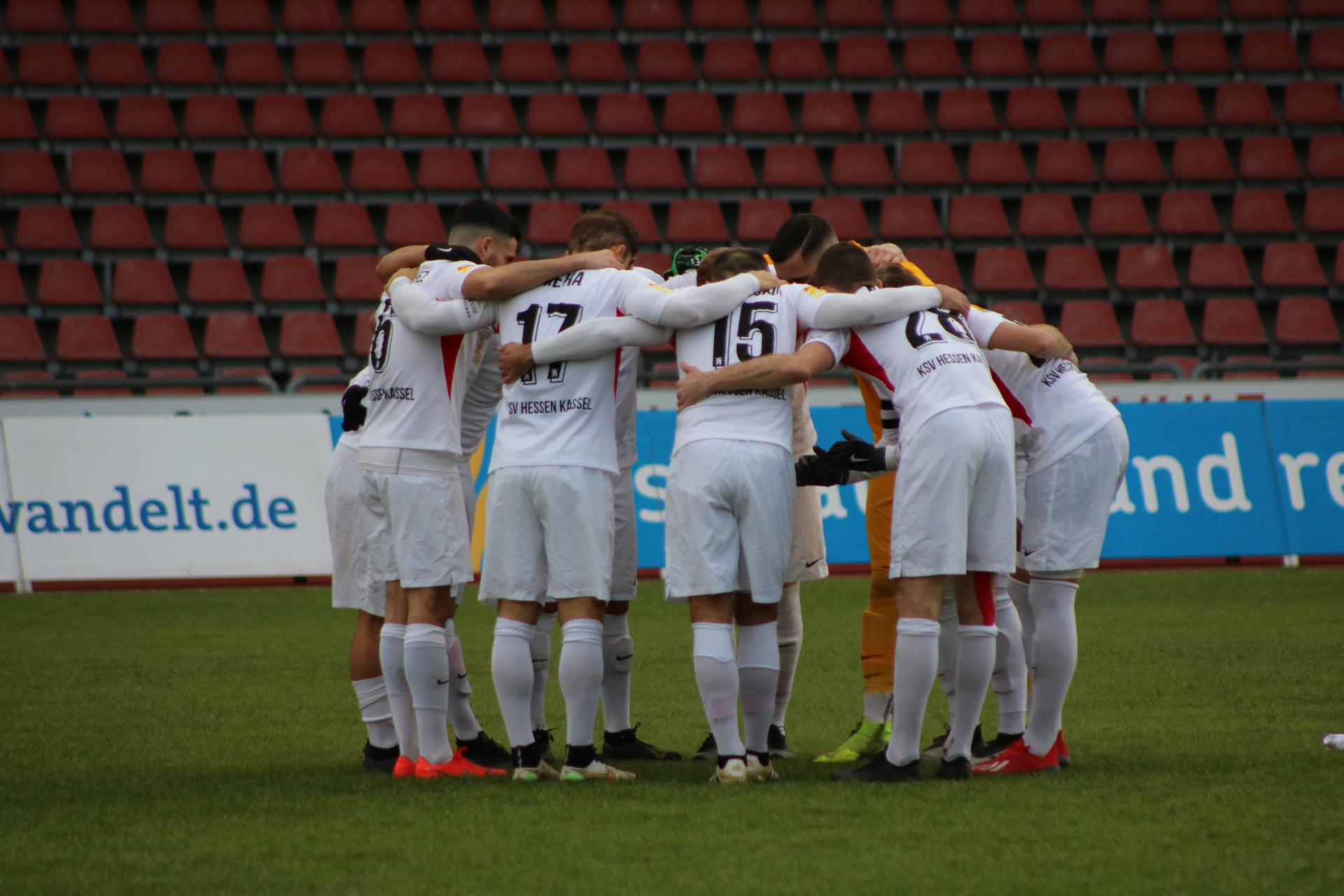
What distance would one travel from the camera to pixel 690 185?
16281 mm

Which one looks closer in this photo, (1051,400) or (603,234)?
(1051,400)

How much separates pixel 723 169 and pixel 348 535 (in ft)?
37.5

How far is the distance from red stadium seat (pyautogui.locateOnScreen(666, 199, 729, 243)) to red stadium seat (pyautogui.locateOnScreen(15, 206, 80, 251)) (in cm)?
656

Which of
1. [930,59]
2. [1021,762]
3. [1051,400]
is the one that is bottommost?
[1021,762]

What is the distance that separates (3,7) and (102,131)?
287cm

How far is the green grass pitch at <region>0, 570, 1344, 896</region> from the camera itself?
357 centimetres

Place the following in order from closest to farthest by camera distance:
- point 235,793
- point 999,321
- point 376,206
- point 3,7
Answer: point 235,793, point 999,321, point 376,206, point 3,7

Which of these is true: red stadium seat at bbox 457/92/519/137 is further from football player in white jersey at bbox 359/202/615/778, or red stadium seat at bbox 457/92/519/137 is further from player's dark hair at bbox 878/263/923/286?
player's dark hair at bbox 878/263/923/286

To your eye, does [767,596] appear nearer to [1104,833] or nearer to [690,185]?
[1104,833]

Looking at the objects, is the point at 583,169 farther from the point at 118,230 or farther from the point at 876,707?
the point at 876,707

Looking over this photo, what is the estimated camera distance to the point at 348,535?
5609mm

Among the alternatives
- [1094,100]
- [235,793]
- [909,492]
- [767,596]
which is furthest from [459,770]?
[1094,100]

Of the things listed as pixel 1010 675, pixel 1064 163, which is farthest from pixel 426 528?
pixel 1064 163

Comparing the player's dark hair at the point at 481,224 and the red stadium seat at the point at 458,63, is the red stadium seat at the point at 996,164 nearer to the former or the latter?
the red stadium seat at the point at 458,63
